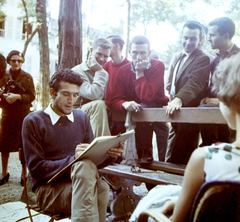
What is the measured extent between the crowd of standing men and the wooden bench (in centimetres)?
10

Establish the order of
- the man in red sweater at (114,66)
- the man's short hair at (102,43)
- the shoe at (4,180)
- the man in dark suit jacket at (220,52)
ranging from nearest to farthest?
1. the man in dark suit jacket at (220,52)
2. the man's short hair at (102,43)
3. the man in red sweater at (114,66)
4. the shoe at (4,180)

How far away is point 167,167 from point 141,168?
0.83 feet

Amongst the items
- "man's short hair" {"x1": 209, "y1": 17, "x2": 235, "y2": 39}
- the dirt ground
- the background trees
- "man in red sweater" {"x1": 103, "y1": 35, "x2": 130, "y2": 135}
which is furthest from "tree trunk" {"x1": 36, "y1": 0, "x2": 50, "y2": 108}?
"man's short hair" {"x1": 209, "y1": 17, "x2": 235, "y2": 39}

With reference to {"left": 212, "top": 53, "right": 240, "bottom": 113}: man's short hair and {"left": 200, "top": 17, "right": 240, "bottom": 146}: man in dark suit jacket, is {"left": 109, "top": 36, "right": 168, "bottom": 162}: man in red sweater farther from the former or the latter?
{"left": 212, "top": 53, "right": 240, "bottom": 113}: man's short hair

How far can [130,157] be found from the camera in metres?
3.08

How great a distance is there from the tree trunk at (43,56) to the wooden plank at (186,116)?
3692mm

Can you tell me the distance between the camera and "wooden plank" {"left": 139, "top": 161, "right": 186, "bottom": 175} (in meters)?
2.77

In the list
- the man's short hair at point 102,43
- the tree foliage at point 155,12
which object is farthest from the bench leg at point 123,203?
the tree foliage at point 155,12

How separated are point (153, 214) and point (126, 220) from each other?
1932mm

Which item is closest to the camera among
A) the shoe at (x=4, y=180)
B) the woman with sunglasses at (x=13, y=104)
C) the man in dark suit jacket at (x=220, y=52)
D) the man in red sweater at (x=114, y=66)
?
the man in dark suit jacket at (x=220, y=52)

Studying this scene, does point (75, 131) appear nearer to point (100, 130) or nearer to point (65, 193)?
point (65, 193)

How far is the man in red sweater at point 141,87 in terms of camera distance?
3.01 m

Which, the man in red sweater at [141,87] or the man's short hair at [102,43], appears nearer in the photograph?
the man in red sweater at [141,87]

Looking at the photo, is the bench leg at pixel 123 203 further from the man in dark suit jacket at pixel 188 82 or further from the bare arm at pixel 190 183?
the bare arm at pixel 190 183
